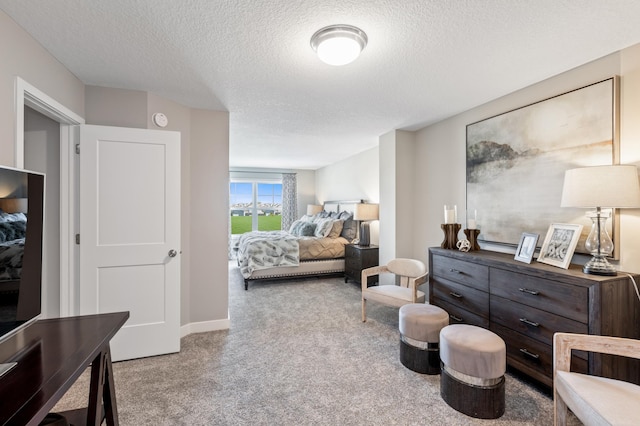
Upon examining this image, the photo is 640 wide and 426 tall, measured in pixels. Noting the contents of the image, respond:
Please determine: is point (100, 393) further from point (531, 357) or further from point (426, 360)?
point (531, 357)

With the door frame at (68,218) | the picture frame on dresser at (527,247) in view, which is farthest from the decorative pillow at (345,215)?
the door frame at (68,218)

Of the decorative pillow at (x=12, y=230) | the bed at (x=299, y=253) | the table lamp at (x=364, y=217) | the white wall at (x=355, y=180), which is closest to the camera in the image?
the decorative pillow at (x=12, y=230)

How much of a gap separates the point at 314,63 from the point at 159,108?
1597mm

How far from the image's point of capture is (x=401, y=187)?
3914mm

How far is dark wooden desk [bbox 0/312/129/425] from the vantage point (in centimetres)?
86

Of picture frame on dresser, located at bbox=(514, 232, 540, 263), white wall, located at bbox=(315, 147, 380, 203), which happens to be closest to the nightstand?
white wall, located at bbox=(315, 147, 380, 203)

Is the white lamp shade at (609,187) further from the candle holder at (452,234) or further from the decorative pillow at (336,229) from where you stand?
the decorative pillow at (336,229)

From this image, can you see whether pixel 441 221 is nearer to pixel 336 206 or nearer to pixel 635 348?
pixel 635 348

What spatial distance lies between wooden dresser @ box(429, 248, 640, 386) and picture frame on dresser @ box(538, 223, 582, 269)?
0.07 m

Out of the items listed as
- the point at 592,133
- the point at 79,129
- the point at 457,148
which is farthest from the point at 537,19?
the point at 79,129

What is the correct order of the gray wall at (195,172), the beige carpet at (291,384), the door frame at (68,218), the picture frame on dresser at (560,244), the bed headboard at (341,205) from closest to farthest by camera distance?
the beige carpet at (291,384) → the picture frame on dresser at (560,244) → the door frame at (68,218) → the gray wall at (195,172) → the bed headboard at (341,205)

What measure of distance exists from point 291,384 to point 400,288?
1.59 m

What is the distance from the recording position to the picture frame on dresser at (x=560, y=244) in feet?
6.42

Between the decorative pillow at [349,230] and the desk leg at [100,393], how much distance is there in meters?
4.29
